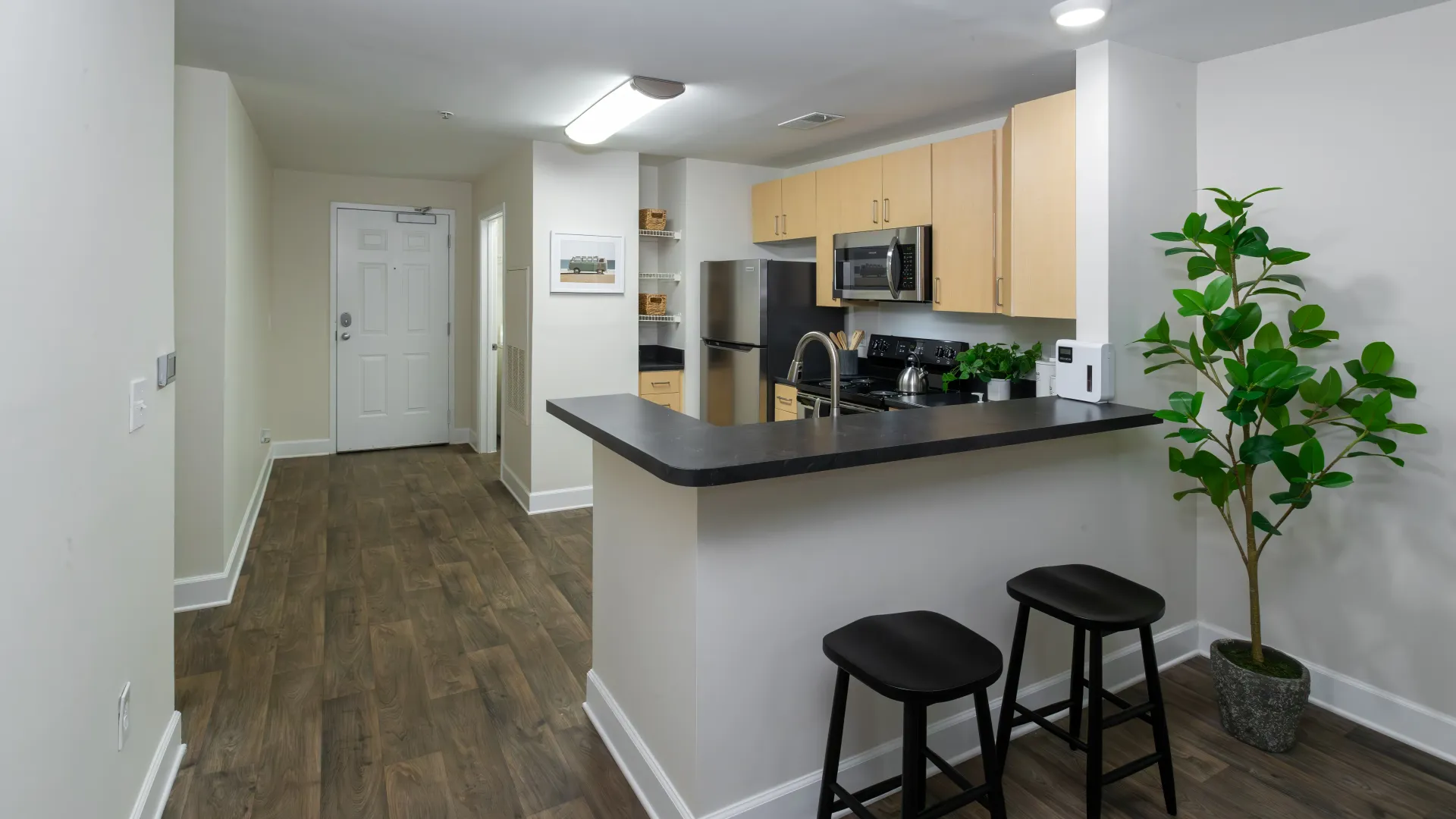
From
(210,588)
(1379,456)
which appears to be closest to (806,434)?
(1379,456)

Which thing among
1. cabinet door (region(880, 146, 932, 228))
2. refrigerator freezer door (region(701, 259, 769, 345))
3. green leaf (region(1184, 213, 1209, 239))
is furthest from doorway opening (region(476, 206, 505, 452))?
green leaf (region(1184, 213, 1209, 239))

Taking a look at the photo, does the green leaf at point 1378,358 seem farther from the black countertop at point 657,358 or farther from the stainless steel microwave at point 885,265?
the black countertop at point 657,358

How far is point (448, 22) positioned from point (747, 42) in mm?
1041

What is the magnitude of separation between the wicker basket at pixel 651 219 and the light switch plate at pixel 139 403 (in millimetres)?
3540

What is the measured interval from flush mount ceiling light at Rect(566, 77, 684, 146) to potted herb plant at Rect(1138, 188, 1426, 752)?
2060 millimetres

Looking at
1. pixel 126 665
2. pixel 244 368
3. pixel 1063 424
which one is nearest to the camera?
pixel 126 665

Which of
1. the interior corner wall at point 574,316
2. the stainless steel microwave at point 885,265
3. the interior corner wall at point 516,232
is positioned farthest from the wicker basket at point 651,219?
the stainless steel microwave at point 885,265

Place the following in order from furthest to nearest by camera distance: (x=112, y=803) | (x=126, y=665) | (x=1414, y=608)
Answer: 1. (x=1414, y=608)
2. (x=126, y=665)
3. (x=112, y=803)

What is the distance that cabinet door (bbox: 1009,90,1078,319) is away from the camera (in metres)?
2.85

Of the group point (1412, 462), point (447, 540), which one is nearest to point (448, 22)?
point (447, 540)

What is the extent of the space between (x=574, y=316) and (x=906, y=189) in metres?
2.14

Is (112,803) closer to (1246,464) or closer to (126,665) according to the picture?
(126,665)

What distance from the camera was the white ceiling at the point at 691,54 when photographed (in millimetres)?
2490

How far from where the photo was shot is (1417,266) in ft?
7.85
